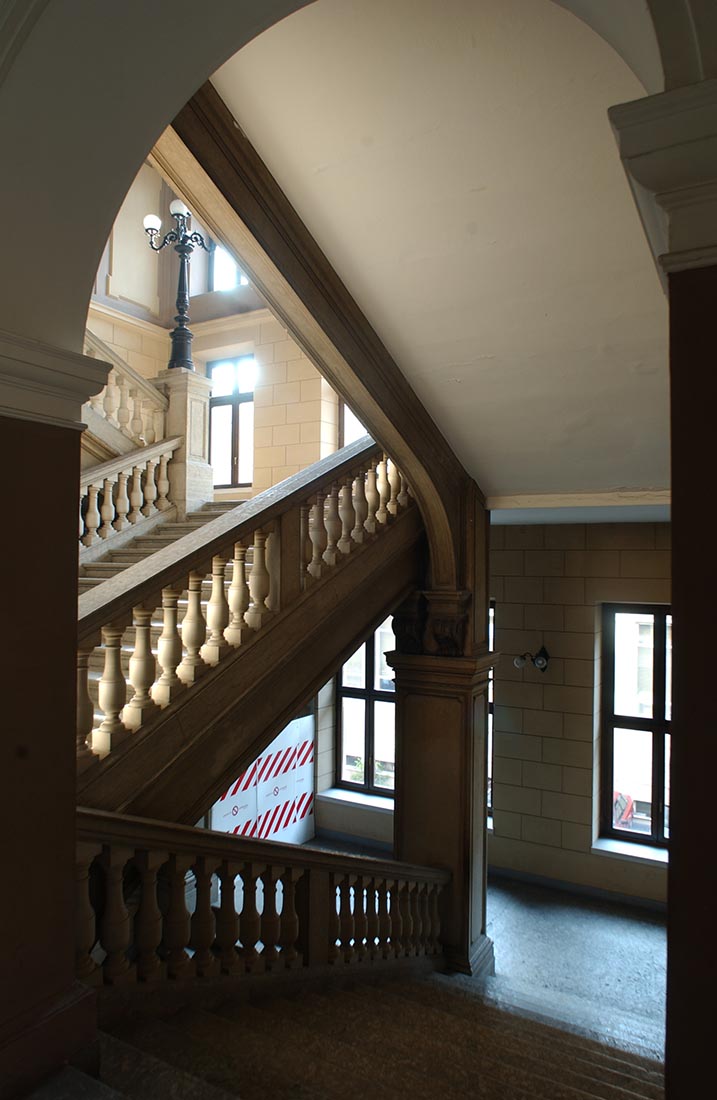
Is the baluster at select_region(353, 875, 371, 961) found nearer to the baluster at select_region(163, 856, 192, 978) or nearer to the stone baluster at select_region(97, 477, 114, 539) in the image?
the baluster at select_region(163, 856, 192, 978)

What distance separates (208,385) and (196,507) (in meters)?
1.20

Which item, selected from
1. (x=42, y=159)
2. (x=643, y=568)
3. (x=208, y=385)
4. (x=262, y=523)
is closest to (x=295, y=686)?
(x=262, y=523)

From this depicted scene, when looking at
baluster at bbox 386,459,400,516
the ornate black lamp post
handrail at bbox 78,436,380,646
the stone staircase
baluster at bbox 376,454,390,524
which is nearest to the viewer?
the stone staircase

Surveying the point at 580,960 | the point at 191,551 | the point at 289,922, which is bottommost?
the point at 580,960

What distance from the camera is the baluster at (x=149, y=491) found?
5938mm

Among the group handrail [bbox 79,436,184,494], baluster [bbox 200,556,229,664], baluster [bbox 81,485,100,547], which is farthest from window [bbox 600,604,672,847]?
baluster [bbox 200,556,229,664]

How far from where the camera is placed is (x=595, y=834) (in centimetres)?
694

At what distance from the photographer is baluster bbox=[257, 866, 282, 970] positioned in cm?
320

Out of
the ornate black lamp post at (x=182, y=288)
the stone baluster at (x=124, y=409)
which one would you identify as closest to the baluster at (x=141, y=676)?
the stone baluster at (x=124, y=409)

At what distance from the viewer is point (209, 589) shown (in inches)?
162

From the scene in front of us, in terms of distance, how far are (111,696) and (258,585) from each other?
3.03ft

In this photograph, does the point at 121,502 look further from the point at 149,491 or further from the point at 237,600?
the point at 237,600

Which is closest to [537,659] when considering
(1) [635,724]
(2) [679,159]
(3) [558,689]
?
(3) [558,689]

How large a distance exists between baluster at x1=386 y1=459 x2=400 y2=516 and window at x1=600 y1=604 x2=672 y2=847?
131 inches
